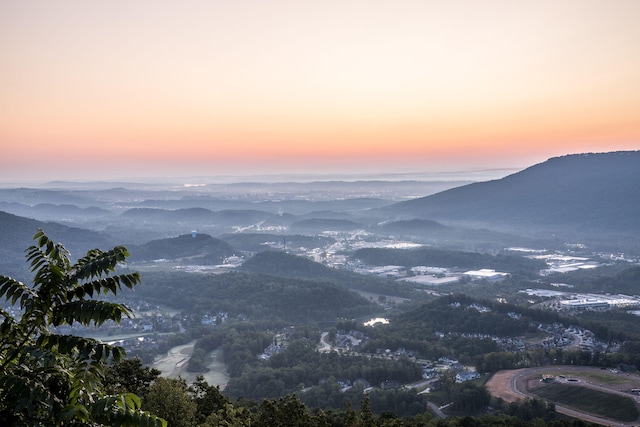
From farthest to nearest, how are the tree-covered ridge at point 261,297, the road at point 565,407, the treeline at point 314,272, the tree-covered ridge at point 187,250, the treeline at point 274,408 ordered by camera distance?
the tree-covered ridge at point 187,250
the treeline at point 314,272
the tree-covered ridge at point 261,297
the road at point 565,407
the treeline at point 274,408

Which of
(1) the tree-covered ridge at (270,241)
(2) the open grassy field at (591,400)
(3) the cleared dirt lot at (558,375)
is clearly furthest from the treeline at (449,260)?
(2) the open grassy field at (591,400)

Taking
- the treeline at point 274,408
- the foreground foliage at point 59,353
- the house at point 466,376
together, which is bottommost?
the house at point 466,376

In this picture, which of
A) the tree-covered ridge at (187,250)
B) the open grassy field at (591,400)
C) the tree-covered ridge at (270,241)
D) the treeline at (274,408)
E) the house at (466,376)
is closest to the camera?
the treeline at (274,408)

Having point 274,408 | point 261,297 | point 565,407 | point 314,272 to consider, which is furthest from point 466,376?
point 314,272

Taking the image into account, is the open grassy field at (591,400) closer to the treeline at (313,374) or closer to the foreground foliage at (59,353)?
the treeline at (313,374)

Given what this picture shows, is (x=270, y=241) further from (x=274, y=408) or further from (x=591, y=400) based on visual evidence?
(x=274, y=408)

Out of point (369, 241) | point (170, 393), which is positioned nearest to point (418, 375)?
point (170, 393)

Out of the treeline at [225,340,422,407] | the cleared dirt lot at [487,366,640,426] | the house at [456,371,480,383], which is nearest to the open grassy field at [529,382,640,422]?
the cleared dirt lot at [487,366,640,426]
